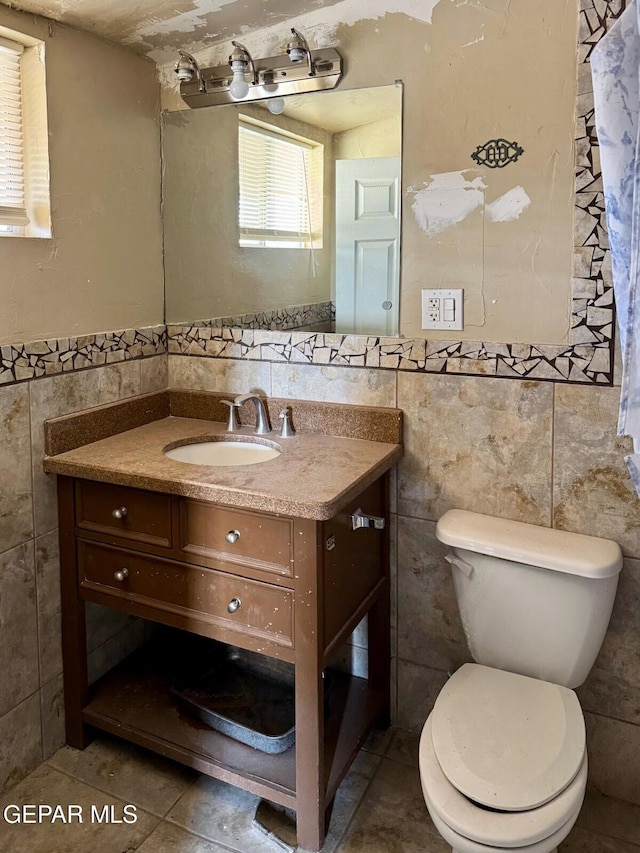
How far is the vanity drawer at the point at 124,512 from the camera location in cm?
173

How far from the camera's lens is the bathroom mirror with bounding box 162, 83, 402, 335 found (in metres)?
1.90

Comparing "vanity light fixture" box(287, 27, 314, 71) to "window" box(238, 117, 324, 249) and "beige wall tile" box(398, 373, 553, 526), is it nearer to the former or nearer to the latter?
"window" box(238, 117, 324, 249)

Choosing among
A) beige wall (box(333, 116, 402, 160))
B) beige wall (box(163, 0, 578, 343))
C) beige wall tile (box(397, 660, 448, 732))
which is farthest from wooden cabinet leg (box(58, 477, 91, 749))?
beige wall (box(333, 116, 402, 160))

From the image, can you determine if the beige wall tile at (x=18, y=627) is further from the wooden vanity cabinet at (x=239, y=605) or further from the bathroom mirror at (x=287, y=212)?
the bathroom mirror at (x=287, y=212)

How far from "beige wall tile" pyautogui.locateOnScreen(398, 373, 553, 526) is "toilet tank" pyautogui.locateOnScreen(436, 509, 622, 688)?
0.33 feet

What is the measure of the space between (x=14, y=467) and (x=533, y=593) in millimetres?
1360

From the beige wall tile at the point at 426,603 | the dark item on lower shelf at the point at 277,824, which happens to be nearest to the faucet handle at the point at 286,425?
the beige wall tile at the point at 426,603

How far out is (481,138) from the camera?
68.5 inches

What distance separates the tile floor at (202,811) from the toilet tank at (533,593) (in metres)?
0.43

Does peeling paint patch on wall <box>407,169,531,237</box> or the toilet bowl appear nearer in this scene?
the toilet bowl

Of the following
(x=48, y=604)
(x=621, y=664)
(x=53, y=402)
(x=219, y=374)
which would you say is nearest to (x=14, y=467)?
(x=53, y=402)

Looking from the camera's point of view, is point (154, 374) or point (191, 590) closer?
point (191, 590)

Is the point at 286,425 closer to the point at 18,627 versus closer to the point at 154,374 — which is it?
the point at 154,374

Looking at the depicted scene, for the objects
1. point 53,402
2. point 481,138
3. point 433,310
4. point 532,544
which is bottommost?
point 532,544
